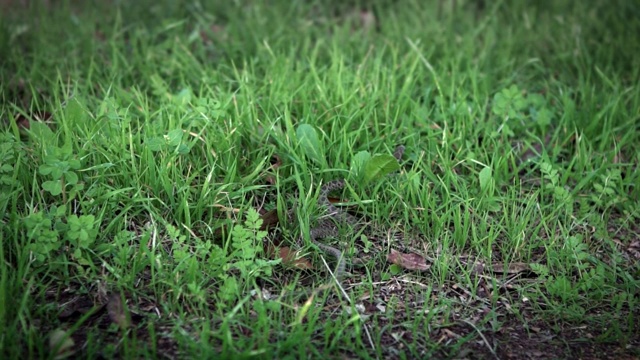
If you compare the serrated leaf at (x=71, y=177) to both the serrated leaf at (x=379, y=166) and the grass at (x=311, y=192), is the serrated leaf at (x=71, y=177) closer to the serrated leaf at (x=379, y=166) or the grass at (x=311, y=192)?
the grass at (x=311, y=192)

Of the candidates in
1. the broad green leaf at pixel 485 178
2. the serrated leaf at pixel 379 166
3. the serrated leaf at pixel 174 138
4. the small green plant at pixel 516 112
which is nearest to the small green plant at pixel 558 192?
the broad green leaf at pixel 485 178

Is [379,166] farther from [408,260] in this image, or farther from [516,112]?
[516,112]

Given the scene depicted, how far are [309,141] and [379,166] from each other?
33 cm

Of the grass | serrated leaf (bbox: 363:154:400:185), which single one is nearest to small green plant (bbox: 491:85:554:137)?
the grass

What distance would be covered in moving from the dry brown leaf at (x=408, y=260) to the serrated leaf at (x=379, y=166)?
1.10ft

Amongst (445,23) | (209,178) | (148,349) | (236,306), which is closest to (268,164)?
(209,178)

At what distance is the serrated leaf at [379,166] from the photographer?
2.81 metres

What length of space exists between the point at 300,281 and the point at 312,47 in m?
1.82

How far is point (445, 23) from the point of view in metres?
4.19

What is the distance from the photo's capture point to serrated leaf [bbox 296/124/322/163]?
9.59 ft

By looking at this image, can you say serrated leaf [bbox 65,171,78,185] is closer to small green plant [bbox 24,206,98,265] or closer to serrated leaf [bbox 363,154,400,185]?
small green plant [bbox 24,206,98,265]

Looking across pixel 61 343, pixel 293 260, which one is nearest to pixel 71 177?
pixel 61 343

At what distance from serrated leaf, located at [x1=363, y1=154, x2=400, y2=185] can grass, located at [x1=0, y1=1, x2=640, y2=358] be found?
0.01 metres

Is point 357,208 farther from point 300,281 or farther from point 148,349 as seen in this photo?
point 148,349
